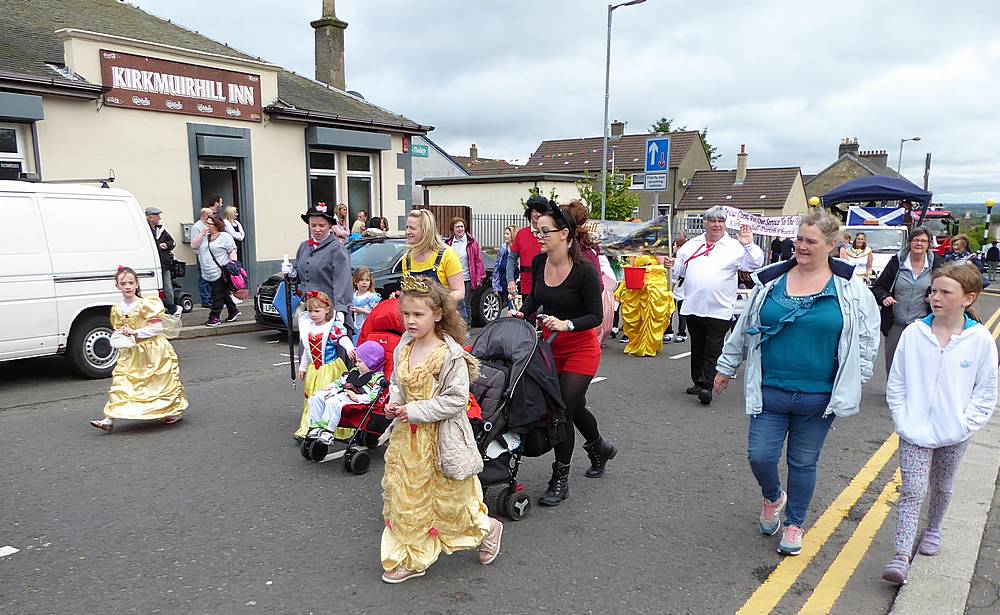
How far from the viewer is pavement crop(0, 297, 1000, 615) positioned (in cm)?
365

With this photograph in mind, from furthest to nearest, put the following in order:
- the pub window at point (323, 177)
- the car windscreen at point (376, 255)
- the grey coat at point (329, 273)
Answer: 1. the pub window at point (323, 177)
2. the car windscreen at point (376, 255)
3. the grey coat at point (329, 273)

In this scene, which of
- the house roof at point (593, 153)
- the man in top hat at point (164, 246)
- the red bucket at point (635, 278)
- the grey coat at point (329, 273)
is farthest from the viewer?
the house roof at point (593, 153)

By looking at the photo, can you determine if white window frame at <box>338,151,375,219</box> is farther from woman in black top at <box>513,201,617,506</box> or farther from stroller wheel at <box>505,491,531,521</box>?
stroller wheel at <box>505,491,531,521</box>

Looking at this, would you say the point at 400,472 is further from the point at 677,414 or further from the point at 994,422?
the point at 994,422

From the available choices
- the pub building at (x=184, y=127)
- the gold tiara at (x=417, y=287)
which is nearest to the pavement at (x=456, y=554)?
the gold tiara at (x=417, y=287)

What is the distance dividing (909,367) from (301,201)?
47.9 ft

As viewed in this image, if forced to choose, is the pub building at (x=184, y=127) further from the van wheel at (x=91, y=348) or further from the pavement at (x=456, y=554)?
the pavement at (x=456, y=554)

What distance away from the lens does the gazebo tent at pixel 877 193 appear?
23.4 meters

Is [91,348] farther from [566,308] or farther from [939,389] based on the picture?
[939,389]

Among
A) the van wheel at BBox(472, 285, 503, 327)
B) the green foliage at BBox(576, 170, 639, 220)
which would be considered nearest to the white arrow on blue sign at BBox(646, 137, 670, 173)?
A: the van wheel at BBox(472, 285, 503, 327)

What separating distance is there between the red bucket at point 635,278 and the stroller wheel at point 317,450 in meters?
6.02

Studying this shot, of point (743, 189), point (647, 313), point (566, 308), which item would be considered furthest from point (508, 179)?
point (743, 189)

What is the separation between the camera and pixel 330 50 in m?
20.6

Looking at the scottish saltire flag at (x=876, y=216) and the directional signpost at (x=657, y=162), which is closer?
the directional signpost at (x=657, y=162)
